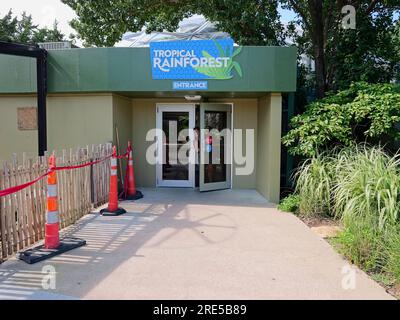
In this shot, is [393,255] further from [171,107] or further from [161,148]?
[171,107]

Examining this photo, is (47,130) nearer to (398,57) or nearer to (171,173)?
(171,173)

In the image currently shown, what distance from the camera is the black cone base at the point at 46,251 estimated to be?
449cm

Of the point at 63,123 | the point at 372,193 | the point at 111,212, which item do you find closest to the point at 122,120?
the point at 63,123

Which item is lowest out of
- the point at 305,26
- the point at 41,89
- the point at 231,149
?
the point at 231,149

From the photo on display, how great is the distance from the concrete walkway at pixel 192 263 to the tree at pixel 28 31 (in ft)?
109

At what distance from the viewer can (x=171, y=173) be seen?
10367 millimetres

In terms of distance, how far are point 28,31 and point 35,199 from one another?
3915cm

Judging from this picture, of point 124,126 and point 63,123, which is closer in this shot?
point 63,123

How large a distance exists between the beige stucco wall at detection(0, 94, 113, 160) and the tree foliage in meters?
4.23

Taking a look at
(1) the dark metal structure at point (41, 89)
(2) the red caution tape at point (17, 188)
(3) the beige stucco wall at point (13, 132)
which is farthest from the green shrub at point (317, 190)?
(3) the beige stucco wall at point (13, 132)

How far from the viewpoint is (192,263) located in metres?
4.54

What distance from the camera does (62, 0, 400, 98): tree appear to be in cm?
1045

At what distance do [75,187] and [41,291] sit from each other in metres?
2.81
